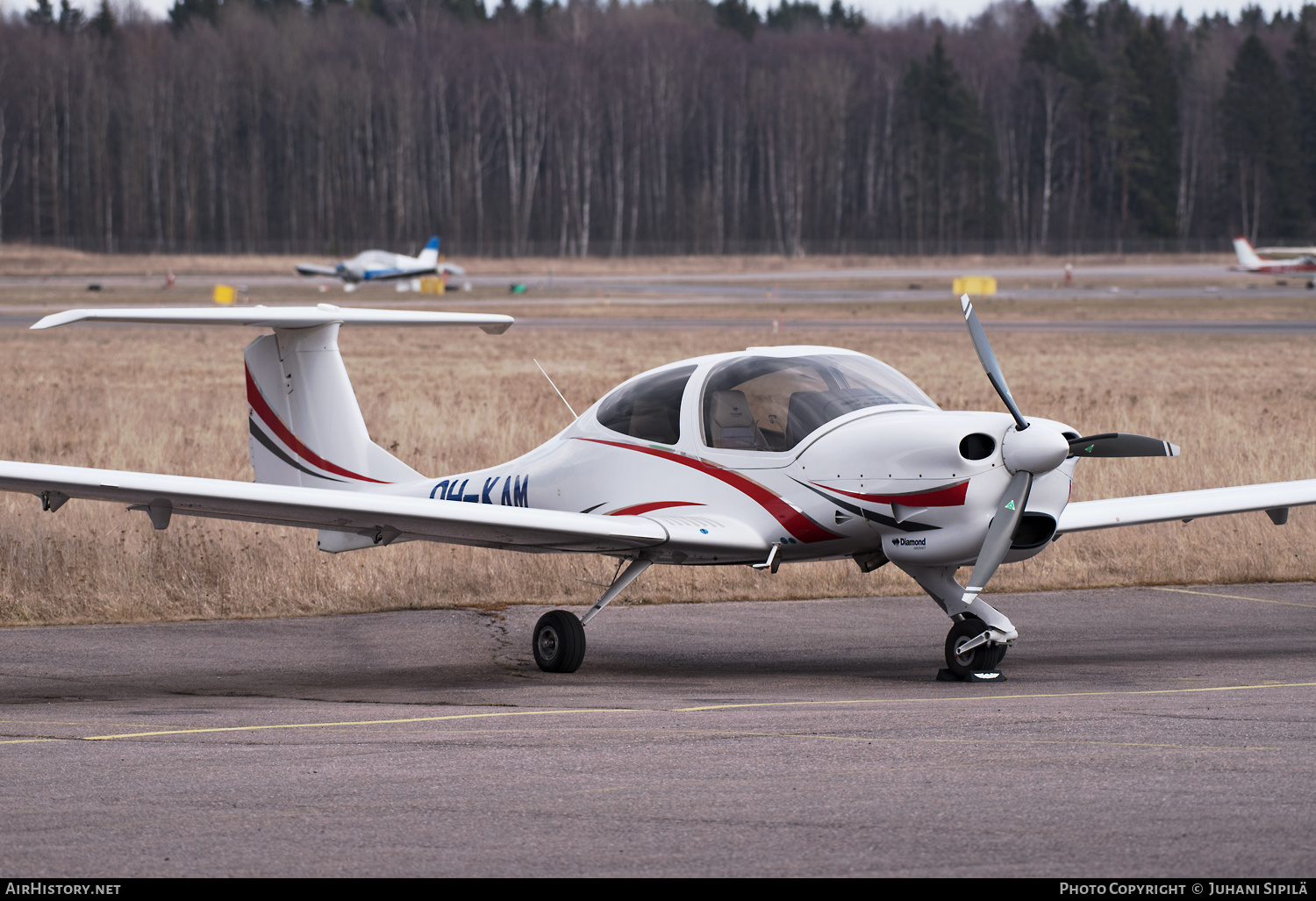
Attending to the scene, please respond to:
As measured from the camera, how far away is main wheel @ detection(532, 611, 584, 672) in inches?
394

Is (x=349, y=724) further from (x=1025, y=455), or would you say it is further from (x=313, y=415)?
(x=313, y=415)

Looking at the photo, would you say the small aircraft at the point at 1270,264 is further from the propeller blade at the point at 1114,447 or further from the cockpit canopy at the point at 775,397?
the propeller blade at the point at 1114,447

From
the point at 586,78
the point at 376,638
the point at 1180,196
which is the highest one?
the point at 586,78

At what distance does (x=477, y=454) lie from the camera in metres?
19.3

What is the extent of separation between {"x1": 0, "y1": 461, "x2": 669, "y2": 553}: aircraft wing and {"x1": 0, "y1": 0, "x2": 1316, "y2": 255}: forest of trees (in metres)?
111

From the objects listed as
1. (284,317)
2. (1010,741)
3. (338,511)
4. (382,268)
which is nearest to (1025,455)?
(1010,741)

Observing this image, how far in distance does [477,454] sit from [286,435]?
24.1 ft

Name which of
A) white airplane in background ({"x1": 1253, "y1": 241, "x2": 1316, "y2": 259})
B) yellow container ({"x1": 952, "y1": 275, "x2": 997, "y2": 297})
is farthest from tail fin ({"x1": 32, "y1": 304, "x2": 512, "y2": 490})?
white airplane in background ({"x1": 1253, "y1": 241, "x2": 1316, "y2": 259})

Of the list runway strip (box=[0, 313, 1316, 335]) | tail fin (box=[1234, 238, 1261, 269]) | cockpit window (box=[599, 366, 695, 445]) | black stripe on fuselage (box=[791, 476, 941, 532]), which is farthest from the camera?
tail fin (box=[1234, 238, 1261, 269])

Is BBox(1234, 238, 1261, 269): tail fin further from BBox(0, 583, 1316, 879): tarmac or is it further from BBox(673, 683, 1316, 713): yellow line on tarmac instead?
BBox(673, 683, 1316, 713): yellow line on tarmac

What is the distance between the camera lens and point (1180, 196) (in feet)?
401

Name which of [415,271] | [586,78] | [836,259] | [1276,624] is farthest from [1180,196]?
[1276,624]

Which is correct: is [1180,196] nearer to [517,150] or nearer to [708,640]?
[517,150]

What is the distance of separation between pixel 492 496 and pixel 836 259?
103 metres
